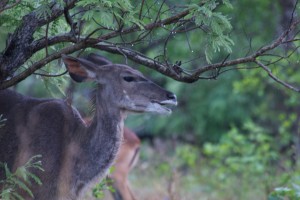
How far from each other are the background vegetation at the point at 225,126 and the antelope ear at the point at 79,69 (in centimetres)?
34

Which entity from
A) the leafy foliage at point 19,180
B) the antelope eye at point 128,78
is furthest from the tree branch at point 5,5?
the antelope eye at point 128,78

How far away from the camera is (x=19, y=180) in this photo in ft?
23.1

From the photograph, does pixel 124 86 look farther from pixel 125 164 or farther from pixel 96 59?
pixel 125 164

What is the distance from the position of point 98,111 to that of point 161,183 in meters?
6.03

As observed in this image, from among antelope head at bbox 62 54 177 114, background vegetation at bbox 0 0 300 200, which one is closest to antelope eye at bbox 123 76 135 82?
antelope head at bbox 62 54 177 114

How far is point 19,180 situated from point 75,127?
32.9 inches

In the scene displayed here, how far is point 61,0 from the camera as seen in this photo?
624cm

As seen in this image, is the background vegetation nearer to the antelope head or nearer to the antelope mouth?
the antelope head

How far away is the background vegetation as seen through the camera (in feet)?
36.7

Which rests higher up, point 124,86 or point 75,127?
point 124,86

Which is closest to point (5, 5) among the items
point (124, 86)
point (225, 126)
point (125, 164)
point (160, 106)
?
point (124, 86)

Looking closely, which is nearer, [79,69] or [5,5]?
[5,5]

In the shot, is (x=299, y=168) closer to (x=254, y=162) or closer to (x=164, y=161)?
(x=254, y=162)

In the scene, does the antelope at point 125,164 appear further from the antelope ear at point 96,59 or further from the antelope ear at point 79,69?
the antelope ear at point 79,69
